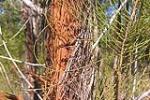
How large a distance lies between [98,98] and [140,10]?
0.55 metres

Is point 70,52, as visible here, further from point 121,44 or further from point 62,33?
point 121,44

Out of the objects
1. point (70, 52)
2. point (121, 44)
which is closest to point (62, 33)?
point (70, 52)

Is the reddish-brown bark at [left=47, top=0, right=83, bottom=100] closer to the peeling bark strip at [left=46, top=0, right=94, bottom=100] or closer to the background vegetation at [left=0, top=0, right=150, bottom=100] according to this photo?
the peeling bark strip at [left=46, top=0, right=94, bottom=100]

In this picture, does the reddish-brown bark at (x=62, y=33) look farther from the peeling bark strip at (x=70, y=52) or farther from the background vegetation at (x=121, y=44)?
the background vegetation at (x=121, y=44)

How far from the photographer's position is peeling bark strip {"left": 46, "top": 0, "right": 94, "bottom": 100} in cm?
227

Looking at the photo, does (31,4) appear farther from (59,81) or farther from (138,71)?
(138,71)

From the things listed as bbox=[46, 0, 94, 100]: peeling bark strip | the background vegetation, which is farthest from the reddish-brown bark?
the background vegetation

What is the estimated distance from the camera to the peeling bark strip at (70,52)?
89.3 inches

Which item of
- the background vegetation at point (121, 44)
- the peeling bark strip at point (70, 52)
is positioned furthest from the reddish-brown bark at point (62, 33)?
the background vegetation at point (121, 44)

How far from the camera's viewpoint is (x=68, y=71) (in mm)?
2258

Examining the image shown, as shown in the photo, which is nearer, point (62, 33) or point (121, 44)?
point (121, 44)

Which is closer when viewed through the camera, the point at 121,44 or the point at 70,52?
the point at 121,44

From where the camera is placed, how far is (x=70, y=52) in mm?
2281

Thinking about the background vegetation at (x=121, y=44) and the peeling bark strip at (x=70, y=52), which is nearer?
the background vegetation at (x=121, y=44)
